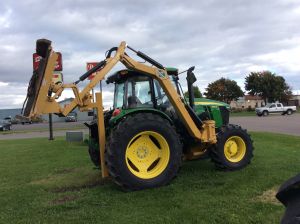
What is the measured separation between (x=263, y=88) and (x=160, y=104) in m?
66.2

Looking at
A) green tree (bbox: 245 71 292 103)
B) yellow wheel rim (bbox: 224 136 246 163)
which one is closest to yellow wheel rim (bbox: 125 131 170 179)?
yellow wheel rim (bbox: 224 136 246 163)

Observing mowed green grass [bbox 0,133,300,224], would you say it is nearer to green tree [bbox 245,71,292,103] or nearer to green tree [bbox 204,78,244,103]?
green tree [bbox 245,71,292,103]

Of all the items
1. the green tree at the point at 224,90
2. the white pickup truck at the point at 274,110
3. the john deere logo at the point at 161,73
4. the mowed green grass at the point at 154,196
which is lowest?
the mowed green grass at the point at 154,196

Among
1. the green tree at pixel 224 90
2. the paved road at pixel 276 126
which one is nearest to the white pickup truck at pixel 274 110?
the paved road at pixel 276 126

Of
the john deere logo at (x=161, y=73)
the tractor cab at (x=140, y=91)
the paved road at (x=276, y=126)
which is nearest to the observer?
the john deere logo at (x=161, y=73)

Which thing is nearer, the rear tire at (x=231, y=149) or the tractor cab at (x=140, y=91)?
the tractor cab at (x=140, y=91)

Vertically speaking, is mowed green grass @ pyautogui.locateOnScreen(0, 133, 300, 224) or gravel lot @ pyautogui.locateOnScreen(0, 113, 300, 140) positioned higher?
mowed green grass @ pyautogui.locateOnScreen(0, 133, 300, 224)

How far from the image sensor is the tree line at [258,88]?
7062cm

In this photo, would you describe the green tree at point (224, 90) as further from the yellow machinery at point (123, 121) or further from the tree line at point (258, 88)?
the yellow machinery at point (123, 121)

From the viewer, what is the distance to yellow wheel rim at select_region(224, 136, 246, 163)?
8617mm

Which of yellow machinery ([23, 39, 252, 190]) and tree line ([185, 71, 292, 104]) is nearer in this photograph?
yellow machinery ([23, 39, 252, 190])

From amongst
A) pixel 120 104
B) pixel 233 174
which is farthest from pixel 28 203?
pixel 233 174

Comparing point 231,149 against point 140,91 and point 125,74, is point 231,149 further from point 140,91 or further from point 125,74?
point 125,74

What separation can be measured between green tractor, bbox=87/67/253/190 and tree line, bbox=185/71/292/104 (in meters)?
64.4
